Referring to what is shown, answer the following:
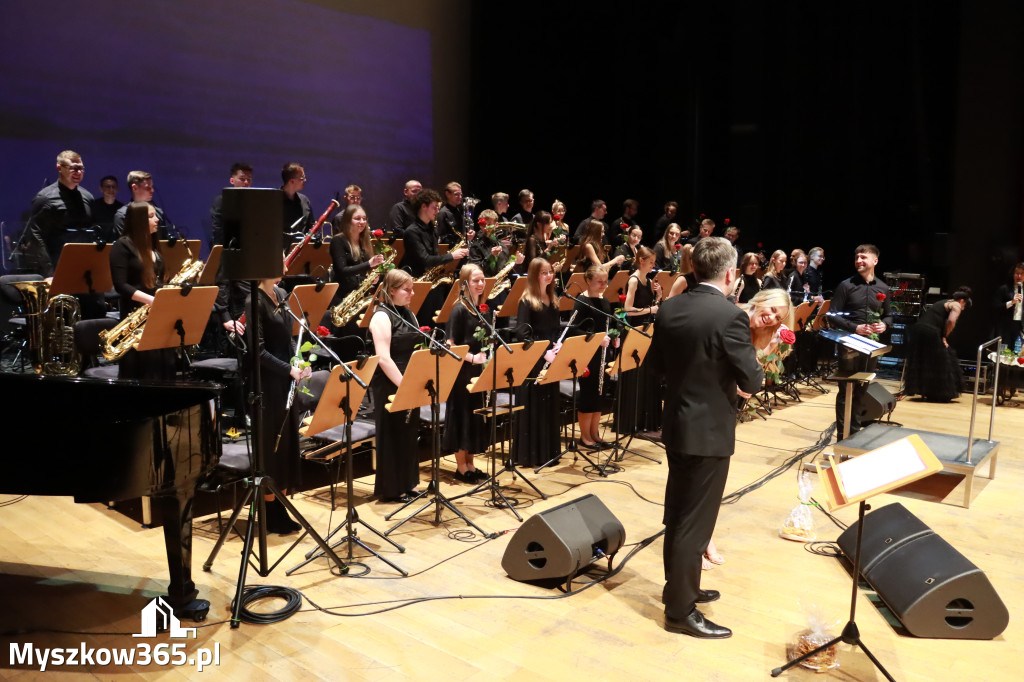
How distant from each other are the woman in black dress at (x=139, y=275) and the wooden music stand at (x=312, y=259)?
2263 mm

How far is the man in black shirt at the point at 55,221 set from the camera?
7.97 meters

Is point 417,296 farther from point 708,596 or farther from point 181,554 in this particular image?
point 708,596

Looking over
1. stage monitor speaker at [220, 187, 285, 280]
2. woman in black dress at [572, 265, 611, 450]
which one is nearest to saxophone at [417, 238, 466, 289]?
woman in black dress at [572, 265, 611, 450]

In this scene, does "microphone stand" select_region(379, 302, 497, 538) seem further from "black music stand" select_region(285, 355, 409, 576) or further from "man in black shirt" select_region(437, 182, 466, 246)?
"man in black shirt" select_region(437, 182, 466, 246)

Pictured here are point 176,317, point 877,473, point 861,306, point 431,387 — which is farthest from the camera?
point 861,306

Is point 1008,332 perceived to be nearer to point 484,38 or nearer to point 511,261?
point 511,261

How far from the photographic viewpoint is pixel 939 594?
416 centimetres

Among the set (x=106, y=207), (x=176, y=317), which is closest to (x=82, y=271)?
(x=176, y=317)

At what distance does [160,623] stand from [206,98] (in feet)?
25.4

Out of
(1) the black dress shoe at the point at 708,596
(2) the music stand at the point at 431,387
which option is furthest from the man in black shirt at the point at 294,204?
(1) the black dress shoe at the point at 708,596

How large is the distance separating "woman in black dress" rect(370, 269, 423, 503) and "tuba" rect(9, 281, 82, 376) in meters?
3.01

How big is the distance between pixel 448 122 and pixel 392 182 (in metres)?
1.80

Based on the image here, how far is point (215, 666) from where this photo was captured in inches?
152

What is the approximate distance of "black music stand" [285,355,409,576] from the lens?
194 inches
